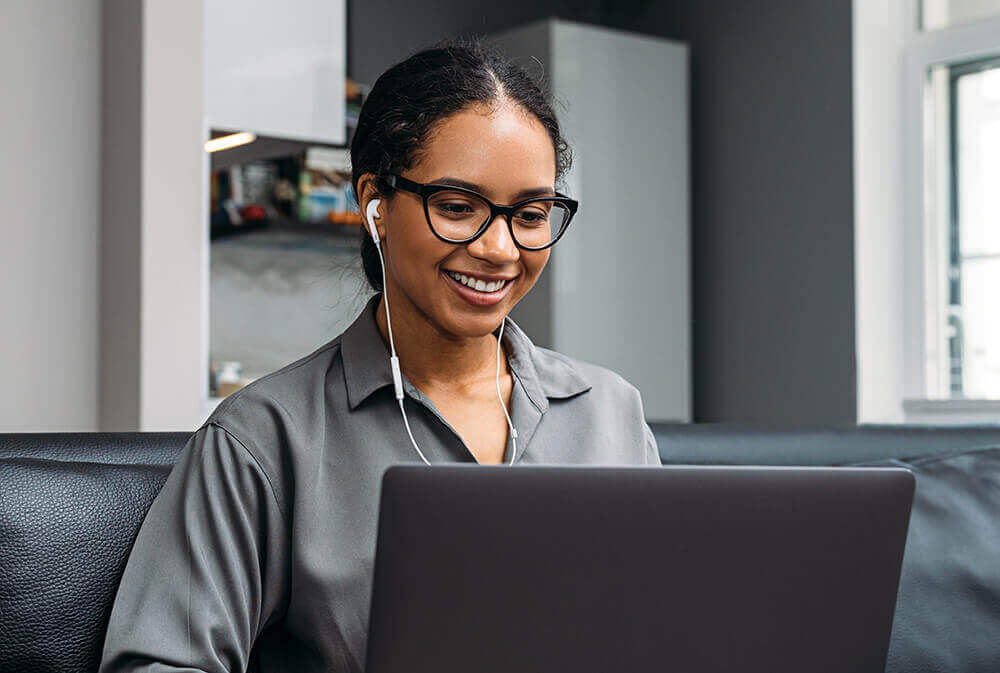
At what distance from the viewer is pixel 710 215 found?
452 centimetres

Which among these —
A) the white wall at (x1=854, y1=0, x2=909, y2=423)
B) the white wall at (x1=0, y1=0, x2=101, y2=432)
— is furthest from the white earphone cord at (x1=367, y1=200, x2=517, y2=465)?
the white wall at (x1=854, y1=0, x2=909, y2=423)

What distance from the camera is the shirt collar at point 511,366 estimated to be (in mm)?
1258

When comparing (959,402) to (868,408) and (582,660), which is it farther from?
(582,660)

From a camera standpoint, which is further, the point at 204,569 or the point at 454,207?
the point at 454,207

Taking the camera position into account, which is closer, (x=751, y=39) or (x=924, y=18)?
(x=924, y=18)

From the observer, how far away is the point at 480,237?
123 centimetres

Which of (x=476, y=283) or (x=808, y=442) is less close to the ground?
(x=476, y=283)

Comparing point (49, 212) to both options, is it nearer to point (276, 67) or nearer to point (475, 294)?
point (276, 67)

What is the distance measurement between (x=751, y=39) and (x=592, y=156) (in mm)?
735

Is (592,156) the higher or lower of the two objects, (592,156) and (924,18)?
the lower

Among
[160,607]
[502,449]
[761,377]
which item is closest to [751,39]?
[761,377]

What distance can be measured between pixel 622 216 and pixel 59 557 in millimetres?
3296

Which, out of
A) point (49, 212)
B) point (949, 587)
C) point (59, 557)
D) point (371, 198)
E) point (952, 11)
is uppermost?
point (952, 11)

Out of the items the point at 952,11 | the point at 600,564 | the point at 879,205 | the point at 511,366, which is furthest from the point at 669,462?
the point at 952,11
